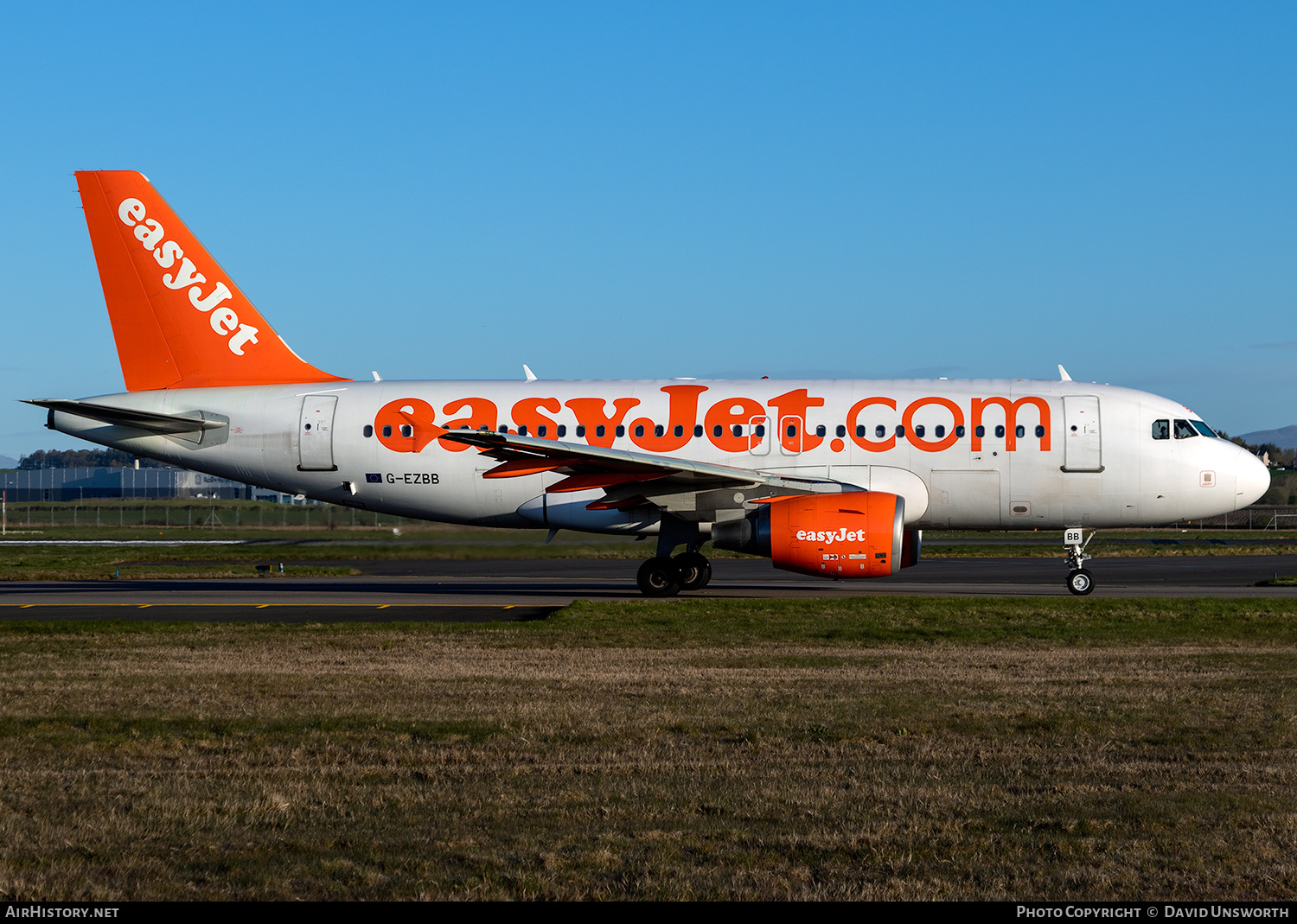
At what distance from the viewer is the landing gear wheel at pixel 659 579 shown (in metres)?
22.3

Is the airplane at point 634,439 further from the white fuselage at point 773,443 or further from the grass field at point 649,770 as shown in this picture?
the grass field at point 649,770

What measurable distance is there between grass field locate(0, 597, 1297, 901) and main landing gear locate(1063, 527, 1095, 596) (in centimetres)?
720

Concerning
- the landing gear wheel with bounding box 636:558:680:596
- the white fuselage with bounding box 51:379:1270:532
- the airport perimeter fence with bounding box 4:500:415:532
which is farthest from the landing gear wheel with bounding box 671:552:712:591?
the airport perimeter fence with bounding box 4:500:415:532

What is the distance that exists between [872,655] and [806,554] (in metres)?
6.49

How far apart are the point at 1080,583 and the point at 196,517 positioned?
4538 cm

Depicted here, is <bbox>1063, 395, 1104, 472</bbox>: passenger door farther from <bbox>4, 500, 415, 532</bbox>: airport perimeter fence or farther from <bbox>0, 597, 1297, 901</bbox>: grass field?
<bbox>4, 500, 415, 532</bbox>: airport perimeter fence

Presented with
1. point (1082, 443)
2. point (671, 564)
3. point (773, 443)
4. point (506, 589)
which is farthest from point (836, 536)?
point (506, 589)

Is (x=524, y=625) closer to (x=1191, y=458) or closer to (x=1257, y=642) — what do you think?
(x=1257, y=642)

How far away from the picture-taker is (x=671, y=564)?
22484mm

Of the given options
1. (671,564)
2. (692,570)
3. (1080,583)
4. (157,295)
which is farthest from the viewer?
(157,295)

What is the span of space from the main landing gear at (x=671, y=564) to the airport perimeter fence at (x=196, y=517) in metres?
5.50

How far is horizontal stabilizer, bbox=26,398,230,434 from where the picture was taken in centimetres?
2278

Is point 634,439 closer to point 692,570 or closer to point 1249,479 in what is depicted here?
point 692,570

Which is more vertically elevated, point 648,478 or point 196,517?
point 648,478
